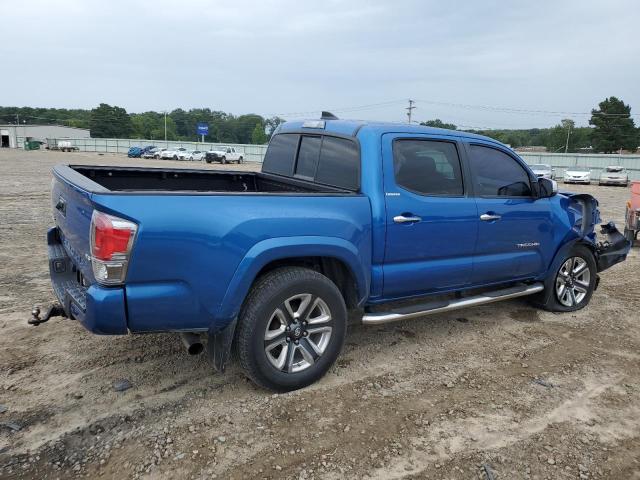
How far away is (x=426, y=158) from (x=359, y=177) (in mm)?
694

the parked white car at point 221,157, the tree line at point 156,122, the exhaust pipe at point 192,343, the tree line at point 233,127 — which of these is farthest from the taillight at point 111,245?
the tree line at point 156,122

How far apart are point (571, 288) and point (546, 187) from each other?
133cm

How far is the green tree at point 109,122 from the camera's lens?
109375 mm

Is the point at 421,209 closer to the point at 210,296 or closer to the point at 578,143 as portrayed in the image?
the point at 210,296

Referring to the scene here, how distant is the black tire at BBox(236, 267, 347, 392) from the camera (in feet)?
10.5

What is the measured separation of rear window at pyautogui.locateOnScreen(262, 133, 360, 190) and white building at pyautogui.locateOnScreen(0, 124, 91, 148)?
93.0 metres

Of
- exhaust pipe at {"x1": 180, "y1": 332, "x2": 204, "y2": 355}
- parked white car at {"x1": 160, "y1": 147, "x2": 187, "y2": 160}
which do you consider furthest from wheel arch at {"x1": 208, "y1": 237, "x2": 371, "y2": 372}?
parked white car at {"x1": 160, "y1": 147, "x2": 187, "y2": 160}

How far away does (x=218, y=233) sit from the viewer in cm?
293

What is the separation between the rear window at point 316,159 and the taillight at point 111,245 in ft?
5.72

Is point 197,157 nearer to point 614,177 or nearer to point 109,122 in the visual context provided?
point 614,177

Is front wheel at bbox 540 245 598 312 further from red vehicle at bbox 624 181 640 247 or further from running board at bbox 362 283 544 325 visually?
red vehicle at bbox 624 181 640 247

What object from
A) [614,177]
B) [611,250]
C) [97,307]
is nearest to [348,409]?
[97,307]

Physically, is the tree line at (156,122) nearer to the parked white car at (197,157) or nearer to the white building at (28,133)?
the white building at (28,133)

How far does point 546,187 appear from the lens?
477 centimetres
